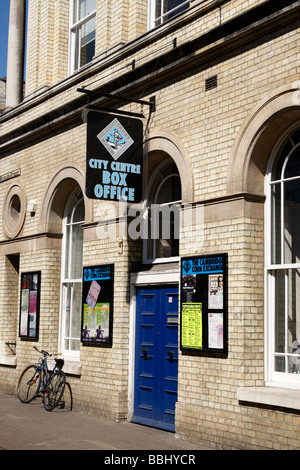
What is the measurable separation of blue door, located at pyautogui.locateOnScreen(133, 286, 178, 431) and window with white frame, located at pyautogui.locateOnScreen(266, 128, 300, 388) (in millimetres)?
2048

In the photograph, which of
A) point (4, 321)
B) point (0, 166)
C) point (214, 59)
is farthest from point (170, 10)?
point (4, 321)

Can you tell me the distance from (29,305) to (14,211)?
2.76 m

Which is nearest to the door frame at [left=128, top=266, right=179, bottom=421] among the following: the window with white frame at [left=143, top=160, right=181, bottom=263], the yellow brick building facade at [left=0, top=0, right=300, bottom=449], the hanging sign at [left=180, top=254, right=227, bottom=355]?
the yellow brick building facade at [left=0, top=0, right=300, bottom=449]

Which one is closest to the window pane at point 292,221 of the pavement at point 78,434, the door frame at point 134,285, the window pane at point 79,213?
the door frame at point 134,285

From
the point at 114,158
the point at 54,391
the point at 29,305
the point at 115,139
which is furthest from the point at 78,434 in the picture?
the point at 29,305

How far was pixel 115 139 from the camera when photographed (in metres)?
11.0

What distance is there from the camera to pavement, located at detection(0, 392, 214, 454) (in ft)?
30.1

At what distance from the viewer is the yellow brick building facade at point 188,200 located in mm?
8906

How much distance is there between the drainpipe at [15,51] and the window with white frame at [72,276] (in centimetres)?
440

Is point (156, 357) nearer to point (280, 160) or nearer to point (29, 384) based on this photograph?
point (29, 384)

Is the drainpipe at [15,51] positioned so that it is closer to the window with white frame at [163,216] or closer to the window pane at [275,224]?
the window with white frame at [163,216]

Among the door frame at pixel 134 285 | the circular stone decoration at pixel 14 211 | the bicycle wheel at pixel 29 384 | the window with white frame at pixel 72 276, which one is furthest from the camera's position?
the circular stone decoration at pixel 14 211

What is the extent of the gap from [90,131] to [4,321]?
706 centimetres

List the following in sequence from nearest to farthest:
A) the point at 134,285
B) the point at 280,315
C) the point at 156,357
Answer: the point at 280,315 < the point at 156,357 < the point at 134,285
